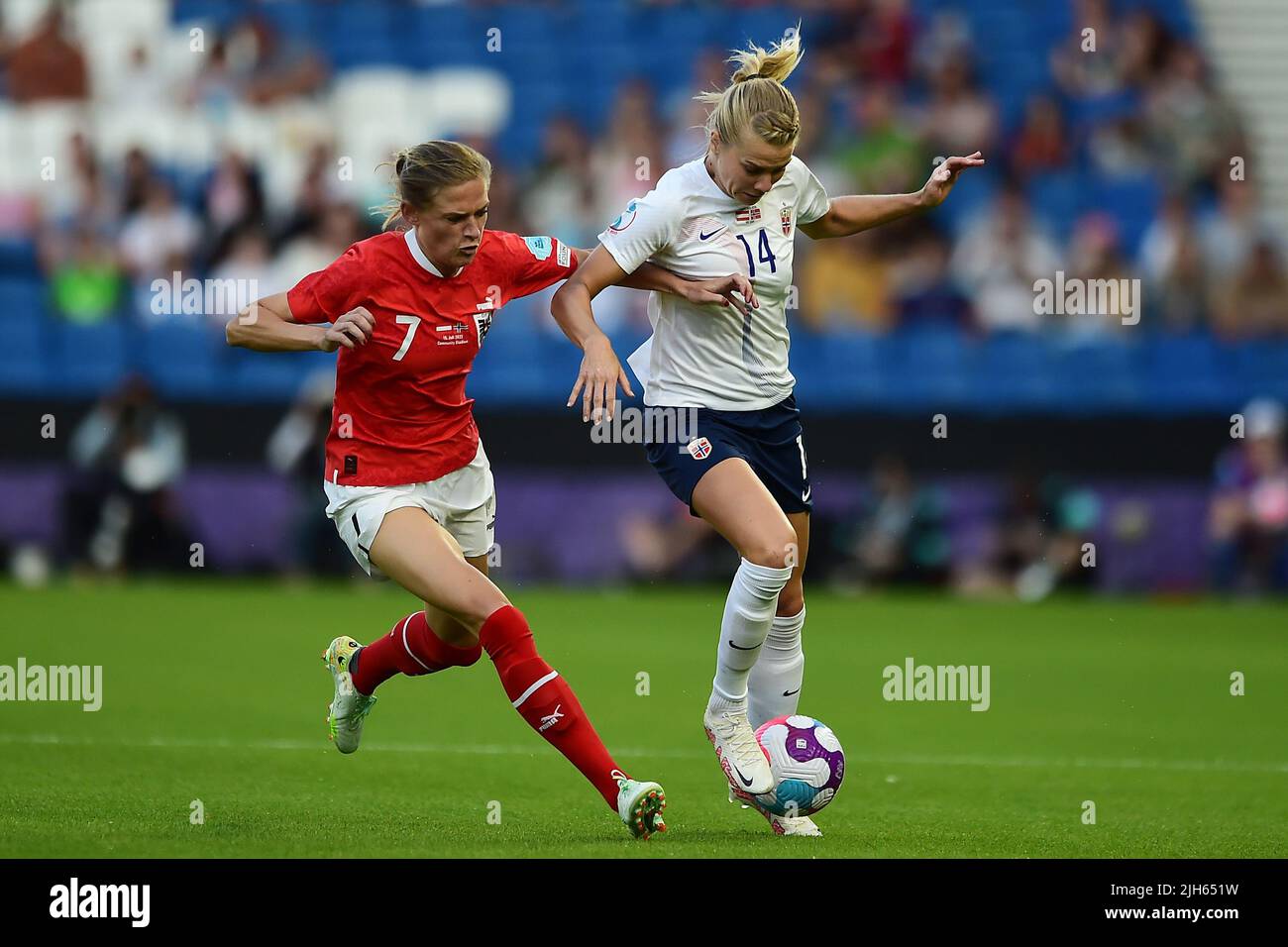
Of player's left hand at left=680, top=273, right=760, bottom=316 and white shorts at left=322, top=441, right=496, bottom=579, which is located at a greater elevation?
player's left hand at left=680, top=273, right=760, bottom=316

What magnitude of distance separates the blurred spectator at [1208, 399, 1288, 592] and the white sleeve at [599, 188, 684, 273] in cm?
971

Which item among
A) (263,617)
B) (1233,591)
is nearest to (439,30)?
(263,617)

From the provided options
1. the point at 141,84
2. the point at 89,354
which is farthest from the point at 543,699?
the point at 141,84

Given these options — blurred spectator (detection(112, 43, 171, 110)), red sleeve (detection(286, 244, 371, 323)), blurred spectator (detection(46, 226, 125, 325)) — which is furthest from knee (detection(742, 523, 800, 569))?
blurred spectator (detection(112, 43, 171, 110))

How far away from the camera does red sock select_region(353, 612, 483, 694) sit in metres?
7.20

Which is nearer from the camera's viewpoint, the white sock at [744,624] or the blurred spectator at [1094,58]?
the white sock at [744,624]

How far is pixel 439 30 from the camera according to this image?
1947 centimetres

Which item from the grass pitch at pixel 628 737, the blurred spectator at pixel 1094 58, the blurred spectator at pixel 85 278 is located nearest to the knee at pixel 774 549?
the grass pitch at pixel 628 737

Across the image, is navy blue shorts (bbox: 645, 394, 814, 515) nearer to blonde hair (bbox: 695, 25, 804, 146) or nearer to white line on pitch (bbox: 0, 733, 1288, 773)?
blonde hair (bbox: 695, 25, 804, 146)

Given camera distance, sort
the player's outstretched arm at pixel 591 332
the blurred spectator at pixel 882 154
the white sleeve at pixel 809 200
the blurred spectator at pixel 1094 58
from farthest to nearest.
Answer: the blurred spectator at pixel 1094 58 < the blurred spectator at pixel 882 154 < the white sleeve at pixel 809 200 < the player's outstretched arm at pixel 591 332

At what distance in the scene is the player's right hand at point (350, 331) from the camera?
6.04 metres

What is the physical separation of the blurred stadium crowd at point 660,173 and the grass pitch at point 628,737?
1.98 meters

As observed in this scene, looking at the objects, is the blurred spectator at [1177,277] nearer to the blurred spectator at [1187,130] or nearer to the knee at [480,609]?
the blurred spectator at [1187,130]

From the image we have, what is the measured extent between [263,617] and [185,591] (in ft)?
6.51
